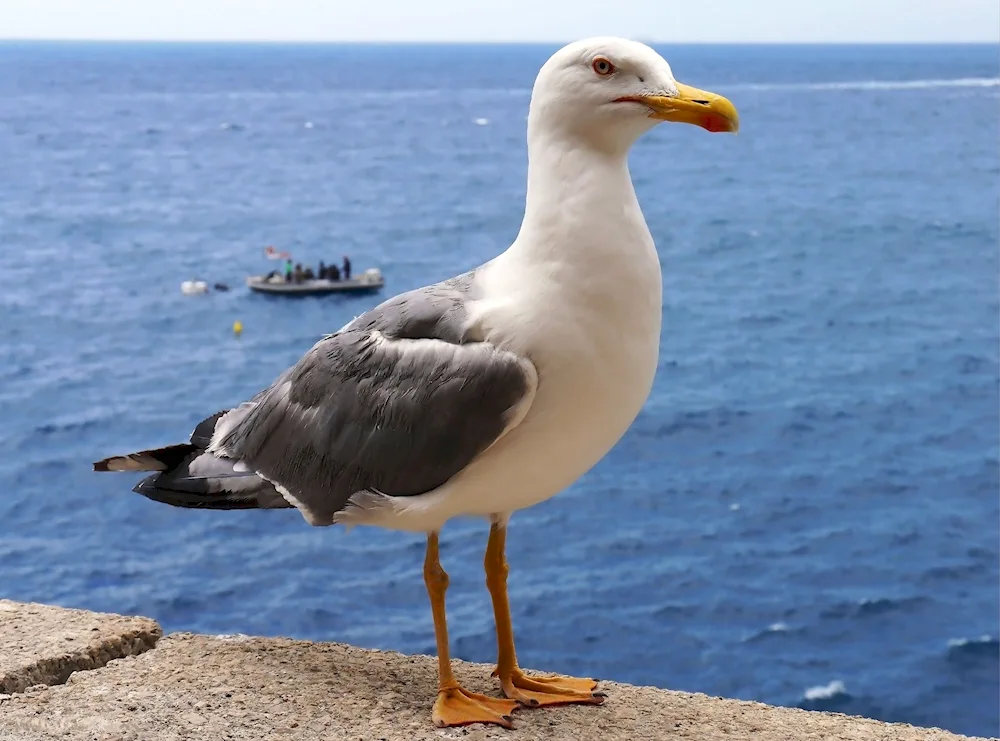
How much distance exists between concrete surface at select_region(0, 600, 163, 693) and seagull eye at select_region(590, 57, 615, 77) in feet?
7.35

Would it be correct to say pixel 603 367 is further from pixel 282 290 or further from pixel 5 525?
pixel 282 290

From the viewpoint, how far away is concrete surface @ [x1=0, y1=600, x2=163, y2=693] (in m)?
3.55

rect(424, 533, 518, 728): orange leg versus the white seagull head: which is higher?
the white seagull head

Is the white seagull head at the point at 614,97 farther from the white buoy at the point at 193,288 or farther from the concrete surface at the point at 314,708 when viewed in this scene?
the white buoy at the point at 193,288

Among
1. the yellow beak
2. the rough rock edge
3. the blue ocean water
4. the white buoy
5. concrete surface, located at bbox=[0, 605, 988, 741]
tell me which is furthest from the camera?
the white buoy

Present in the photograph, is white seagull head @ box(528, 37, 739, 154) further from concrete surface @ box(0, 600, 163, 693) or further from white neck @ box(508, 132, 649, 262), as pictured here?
concrete surface @ box(0, 600, 163, 693)

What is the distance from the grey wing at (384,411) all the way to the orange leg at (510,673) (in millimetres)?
405

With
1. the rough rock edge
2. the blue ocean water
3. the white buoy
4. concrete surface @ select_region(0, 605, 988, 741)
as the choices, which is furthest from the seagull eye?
the white buoy

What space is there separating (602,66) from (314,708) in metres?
1.84

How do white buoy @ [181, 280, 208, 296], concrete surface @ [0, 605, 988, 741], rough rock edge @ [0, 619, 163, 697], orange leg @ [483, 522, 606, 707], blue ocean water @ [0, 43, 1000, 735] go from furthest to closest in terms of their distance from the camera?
white buoy @ [181, 280, 208, 296] < blue ocean water @ [0, 43, 1000, 735] < rough rock edge @ [0, 619, 163, 697] < orange leg @ [483, 522, 606, 707] < concrete surface @ [0, 605, 988, 741]

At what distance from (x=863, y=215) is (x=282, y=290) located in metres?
19.5

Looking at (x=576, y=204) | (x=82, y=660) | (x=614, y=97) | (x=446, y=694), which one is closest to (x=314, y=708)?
(x=446, y=694)

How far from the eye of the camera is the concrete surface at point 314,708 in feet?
10.6

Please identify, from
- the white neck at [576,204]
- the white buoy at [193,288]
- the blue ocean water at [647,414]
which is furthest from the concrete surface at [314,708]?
the white buoy at [193,288]
